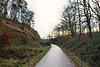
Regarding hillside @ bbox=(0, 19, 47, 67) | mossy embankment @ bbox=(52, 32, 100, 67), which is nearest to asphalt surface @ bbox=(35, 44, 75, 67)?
mossy embankment @ bbox=(52, 32, 100, 67)

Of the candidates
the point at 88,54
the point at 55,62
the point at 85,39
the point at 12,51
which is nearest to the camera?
the point at 55,62

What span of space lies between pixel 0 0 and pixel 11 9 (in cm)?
790

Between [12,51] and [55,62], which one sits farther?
[12,51]

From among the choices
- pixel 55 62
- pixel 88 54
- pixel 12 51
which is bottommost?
pixel 55 62

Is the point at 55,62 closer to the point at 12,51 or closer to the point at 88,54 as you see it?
the point at 88,54

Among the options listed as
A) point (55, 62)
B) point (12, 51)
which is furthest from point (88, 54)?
point (12, 51)

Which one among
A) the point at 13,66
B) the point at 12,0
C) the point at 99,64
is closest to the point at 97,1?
the point at 99,64

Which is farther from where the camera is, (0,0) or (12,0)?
(12,0)

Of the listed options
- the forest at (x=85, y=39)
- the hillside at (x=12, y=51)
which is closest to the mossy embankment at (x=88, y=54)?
the forest at (x=85, y=39)

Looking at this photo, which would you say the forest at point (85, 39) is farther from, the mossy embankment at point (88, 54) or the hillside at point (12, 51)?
the hillside at point (12, 51)

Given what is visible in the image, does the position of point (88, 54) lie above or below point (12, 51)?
below

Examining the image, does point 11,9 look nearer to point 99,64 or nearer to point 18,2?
point 18,2

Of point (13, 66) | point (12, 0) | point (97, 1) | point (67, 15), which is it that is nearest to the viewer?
point (13, 66)

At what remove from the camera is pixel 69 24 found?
2594 cm
